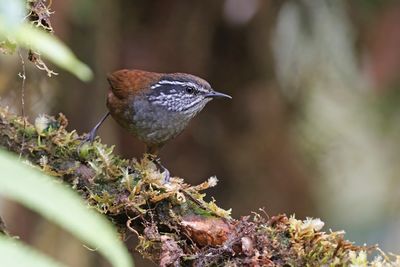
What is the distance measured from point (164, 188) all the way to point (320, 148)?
3.90 meters

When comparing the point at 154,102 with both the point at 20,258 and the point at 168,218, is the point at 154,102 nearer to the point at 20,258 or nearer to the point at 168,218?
the point at 168,218

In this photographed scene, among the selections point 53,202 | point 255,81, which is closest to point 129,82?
point 255,81

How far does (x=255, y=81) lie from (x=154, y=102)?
2075mm

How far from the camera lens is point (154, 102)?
4.15 metres

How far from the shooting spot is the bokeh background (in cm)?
559

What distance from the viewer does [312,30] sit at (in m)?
5.83

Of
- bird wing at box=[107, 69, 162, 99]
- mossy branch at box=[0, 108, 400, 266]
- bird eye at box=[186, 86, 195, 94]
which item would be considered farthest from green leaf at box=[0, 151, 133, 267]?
bird eye at box=[186, 86, 195, 94]

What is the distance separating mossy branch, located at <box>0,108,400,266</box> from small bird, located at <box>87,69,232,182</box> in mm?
1119

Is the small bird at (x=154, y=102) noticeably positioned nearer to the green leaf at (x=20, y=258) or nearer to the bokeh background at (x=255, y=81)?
the bokeh background at (x=255, y=81)

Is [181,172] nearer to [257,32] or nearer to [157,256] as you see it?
[257,32]

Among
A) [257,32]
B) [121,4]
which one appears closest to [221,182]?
[257,32]

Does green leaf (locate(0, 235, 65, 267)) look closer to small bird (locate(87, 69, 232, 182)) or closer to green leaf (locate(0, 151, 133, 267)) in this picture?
green leaf (locate(0, 151, 133, 267))

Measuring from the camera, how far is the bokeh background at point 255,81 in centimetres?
559

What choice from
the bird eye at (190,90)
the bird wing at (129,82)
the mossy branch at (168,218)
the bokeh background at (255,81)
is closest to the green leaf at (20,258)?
the mossy branch at (168,218)
